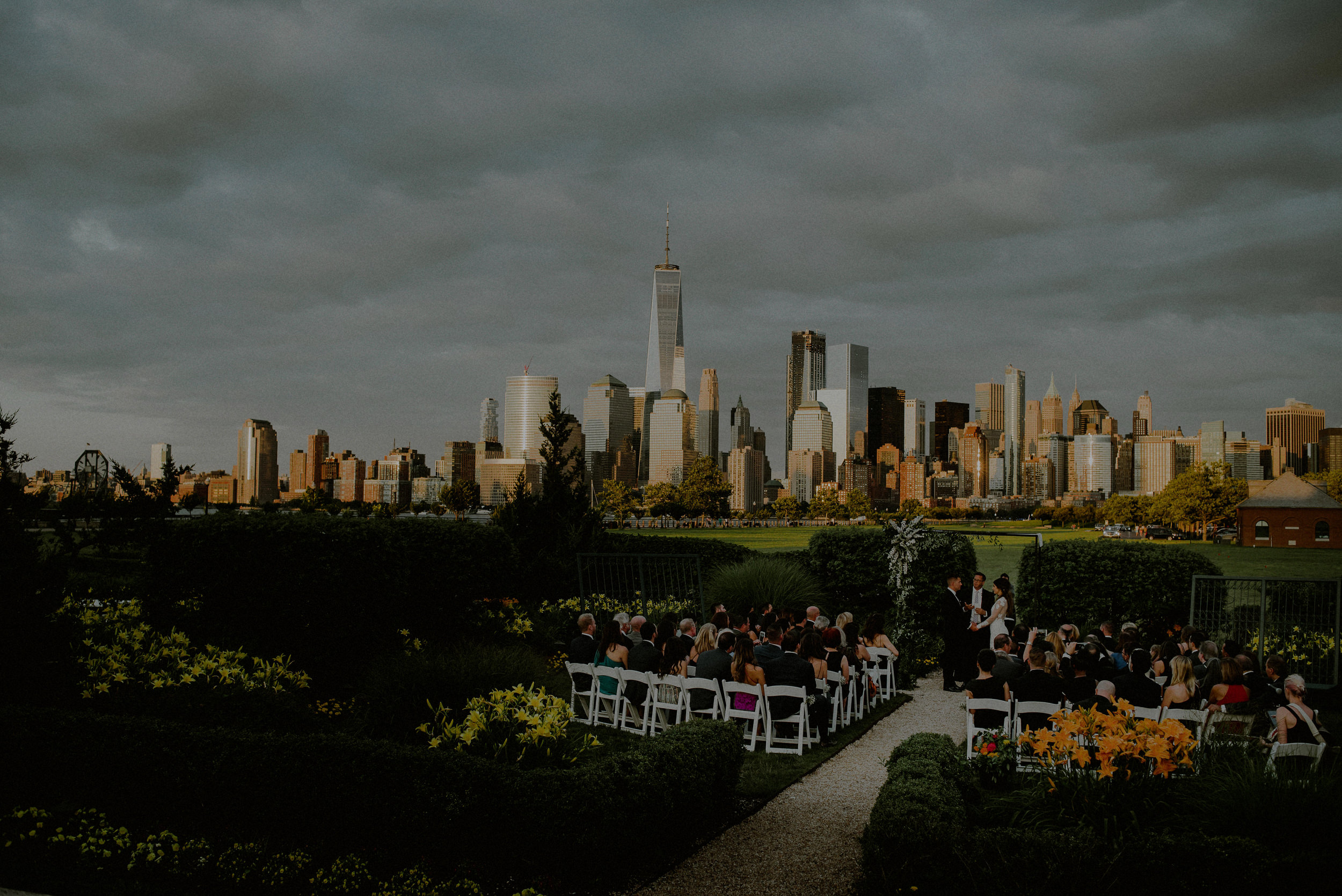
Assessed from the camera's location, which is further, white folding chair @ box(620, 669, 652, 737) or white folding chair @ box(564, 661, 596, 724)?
white folding chair @ box(564, 661, 596, 724)

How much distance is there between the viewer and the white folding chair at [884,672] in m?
12.4

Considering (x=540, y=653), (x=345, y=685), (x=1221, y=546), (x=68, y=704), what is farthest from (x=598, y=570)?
(x=1221, y=546)

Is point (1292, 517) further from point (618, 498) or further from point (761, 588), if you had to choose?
point (618, 498)

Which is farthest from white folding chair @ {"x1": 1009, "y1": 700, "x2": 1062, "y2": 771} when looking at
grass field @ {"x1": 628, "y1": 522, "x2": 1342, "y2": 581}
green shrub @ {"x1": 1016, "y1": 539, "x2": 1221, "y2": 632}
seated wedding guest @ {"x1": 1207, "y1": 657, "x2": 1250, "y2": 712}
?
grass field @ {"x1": 628, "y1": 522, "x2": 1342, "y2": 581}

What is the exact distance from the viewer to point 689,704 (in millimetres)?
9039

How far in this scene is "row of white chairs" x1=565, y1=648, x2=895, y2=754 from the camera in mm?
9109

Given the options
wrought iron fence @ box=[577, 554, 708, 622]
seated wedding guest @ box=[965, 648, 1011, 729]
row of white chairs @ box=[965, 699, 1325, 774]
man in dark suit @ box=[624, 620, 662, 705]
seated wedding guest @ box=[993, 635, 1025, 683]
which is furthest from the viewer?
wrought iron fence @ box=[577, 554, 708, 622]

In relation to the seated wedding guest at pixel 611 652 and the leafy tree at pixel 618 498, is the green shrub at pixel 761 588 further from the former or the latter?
the leafy tree at pixel 618 498

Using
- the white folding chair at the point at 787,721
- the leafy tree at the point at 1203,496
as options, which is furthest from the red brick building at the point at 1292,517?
the white folding chair at the point at 787,721

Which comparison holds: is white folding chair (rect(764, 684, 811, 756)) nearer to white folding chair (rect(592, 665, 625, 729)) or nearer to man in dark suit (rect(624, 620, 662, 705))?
man in dark suit (rect(624, 620, 662, 705))

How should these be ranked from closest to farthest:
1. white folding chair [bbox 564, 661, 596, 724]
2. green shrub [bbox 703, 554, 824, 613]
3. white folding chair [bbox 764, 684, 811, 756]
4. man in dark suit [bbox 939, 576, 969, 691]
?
white folding chair [bbox 764, 684, 811, 756]
white folding chair [bbox 564, 661, 596, 724]
man in dark suit [bbox 939, 576, 969, 691]
green shrub [bbox 703, 554, 824, 613]

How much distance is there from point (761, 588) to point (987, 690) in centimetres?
822

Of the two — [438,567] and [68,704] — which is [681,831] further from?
[438,567]

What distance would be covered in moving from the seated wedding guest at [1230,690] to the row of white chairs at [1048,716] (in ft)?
0.33
